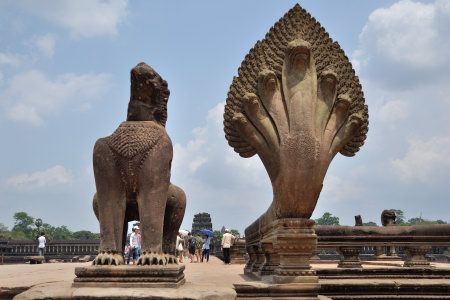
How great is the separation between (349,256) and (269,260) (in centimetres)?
360

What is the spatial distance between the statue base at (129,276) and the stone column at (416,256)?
6011 mm

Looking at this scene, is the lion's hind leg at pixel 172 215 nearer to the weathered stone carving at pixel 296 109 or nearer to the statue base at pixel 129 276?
the weathered stone carving at pixel 296 109

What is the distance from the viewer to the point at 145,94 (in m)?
4.92

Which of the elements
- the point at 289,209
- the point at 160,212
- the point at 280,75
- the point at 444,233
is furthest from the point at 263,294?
the point at 444,233

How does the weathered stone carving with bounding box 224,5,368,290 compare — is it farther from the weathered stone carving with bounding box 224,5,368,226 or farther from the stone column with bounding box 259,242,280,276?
the stone column with bounding box 259,242,280,276

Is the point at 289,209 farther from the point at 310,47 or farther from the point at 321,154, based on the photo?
the point at 310,47

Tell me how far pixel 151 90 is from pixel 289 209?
5.75 feet

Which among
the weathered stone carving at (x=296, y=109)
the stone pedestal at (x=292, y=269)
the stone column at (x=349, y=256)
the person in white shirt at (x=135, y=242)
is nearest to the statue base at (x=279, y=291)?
the stone pedestal at (x=292, y=269)

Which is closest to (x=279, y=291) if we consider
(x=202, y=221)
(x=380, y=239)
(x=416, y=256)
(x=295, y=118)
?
(x=295, y=118)

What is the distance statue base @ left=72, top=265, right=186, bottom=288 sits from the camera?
4137 mm

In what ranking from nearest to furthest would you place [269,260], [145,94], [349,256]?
[145,94]
[269,260]
[349,256]

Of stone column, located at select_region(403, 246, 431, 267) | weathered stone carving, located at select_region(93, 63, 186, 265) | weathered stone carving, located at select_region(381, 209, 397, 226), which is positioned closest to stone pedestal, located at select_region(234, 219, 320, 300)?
weathered stone carving, located at select_region(93, 63, 186, 265)

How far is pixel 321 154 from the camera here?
465cm

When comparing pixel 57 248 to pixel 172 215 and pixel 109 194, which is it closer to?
pixel 172 215
